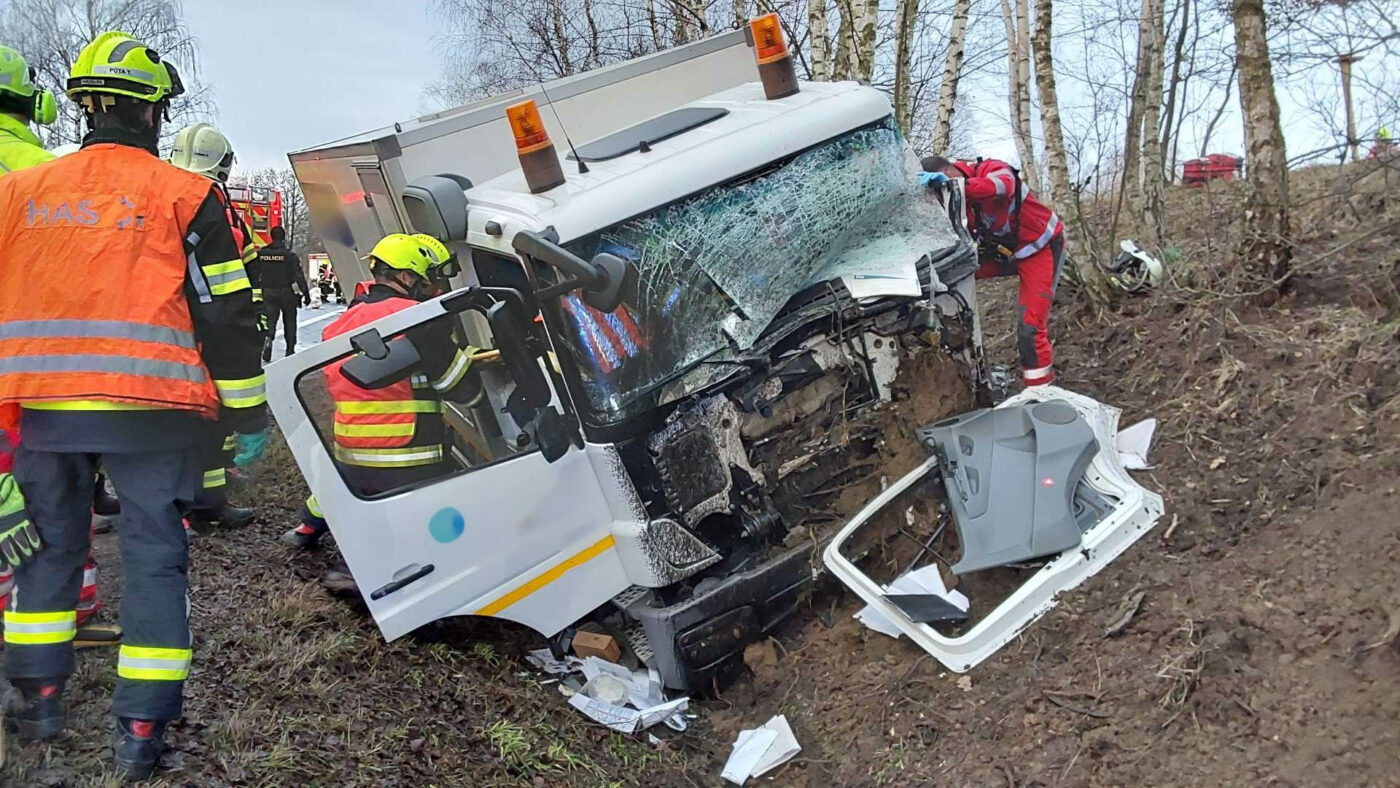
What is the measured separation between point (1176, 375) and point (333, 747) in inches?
164

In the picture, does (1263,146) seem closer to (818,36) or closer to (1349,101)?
(1349,101)

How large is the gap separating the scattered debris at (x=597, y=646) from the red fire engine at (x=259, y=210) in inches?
256

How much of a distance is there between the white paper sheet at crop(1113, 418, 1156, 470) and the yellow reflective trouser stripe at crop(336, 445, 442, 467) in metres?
2.83

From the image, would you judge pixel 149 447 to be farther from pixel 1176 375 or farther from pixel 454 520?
pixel 1176 375

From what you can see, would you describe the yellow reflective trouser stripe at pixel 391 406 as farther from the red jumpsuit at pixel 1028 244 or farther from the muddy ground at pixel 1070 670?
the red jumpsuit at pixel 1028 244

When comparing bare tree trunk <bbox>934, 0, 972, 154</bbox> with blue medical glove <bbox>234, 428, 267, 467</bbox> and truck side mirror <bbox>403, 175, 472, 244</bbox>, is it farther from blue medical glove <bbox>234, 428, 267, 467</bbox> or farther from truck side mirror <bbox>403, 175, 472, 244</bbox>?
blue medical glove <bbox>234, 428, 267, 467</bbox>

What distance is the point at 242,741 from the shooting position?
2.96 meters

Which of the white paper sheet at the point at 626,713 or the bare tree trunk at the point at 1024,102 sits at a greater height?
the bare tree trunk at the point at 1024,102

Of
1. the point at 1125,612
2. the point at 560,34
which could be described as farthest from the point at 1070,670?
the point at 560,34

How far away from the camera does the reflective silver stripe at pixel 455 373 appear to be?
334 centimetres

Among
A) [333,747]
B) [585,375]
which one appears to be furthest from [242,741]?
[585,375]

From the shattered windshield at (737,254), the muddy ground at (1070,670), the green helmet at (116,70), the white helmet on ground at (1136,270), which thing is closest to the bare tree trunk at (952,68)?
the white helmet on ground at (1136,270)

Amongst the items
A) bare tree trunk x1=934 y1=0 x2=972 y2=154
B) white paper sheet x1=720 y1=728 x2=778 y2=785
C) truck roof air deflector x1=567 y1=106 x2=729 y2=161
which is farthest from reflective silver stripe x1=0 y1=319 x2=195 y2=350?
bare tree trunk x1=934 y1=0 x2=972 y2=154

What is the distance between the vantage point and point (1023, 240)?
510cm
